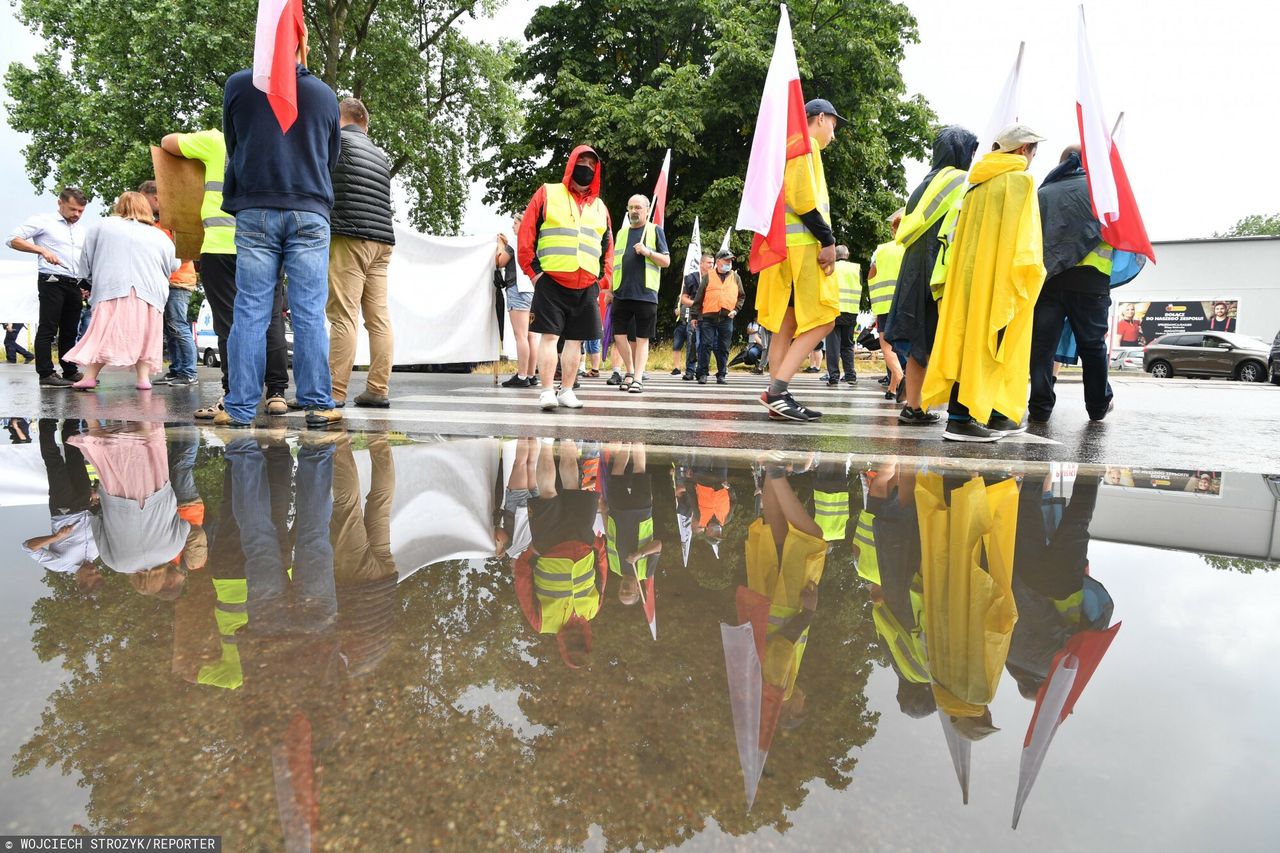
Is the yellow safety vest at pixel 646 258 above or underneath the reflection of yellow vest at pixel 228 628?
above

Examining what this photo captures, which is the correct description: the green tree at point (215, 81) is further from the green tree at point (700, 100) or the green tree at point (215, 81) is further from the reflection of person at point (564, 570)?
the reflection of person at point (564, 570)

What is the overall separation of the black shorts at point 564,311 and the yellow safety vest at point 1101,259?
360cm

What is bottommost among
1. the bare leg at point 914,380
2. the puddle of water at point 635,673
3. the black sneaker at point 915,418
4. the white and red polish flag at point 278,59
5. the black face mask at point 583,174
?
the puddle of water at point 635,673

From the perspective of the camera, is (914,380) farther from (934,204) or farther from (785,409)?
(934,204)

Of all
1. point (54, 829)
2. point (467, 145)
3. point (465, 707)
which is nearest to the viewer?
point (54, 829)

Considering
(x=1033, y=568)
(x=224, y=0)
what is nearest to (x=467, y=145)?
(x=224, y=0)

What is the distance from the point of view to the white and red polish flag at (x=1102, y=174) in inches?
203

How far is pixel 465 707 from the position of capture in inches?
49.1

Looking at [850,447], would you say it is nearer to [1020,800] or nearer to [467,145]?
[1020,800]

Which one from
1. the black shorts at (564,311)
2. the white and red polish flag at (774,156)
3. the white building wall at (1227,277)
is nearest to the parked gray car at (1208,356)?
the white building wall at (1227,277)

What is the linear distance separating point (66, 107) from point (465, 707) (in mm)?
28648

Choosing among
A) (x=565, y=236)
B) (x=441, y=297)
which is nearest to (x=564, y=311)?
(x=565, y=236)

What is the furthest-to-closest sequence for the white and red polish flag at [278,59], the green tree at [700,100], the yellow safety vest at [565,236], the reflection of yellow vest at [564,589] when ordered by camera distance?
the green tree at [700,100], the yellow safety vest at [565,236], the white and red polish flag at [278,59], the reflection of yellow vest at [564,589]

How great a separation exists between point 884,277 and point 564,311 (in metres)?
3.78
